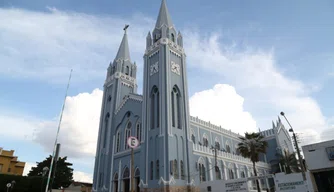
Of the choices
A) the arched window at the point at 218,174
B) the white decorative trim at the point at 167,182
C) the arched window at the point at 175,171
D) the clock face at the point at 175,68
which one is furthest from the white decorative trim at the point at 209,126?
the white decorative trim at the point at 167,182

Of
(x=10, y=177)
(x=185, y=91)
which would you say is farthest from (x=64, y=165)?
(x=185, y=91)

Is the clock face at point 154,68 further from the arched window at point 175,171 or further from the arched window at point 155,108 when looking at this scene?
the arched window at point 175,171

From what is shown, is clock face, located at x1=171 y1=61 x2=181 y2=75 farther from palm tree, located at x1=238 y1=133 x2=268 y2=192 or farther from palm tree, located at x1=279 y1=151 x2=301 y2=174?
palm tree, located at x1=279 y1=151 x2=301 y2=174

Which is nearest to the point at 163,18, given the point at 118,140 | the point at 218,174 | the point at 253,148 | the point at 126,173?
the point at 118,140

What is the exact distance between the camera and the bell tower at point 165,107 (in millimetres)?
28641

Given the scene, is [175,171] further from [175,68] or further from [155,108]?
[175,68]

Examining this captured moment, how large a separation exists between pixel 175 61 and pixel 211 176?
17295 mm

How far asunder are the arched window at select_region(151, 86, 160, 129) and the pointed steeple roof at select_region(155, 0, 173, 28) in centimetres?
1120

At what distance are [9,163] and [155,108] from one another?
2504cm

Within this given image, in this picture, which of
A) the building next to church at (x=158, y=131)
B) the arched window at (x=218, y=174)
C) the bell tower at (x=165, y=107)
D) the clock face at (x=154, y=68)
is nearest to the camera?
the bell tower at (x=165, y=107)

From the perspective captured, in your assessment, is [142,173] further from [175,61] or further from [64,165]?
[64,165]

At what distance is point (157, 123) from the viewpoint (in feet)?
104

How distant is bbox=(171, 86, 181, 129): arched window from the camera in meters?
31.9

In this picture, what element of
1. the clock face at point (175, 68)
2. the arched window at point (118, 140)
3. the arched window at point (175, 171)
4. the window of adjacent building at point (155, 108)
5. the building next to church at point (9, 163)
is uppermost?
the clock face at point (175, 68)
